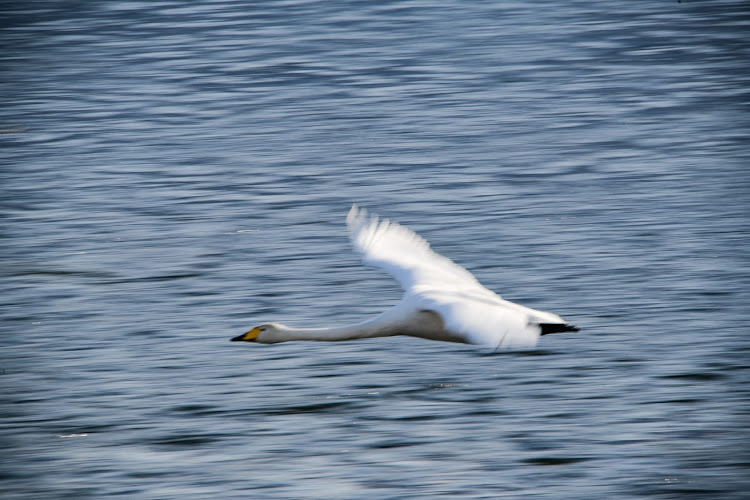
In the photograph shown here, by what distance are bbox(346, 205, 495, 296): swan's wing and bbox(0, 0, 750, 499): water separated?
3.54 feet

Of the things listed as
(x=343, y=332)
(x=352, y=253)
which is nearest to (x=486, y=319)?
(x=343, y=332)

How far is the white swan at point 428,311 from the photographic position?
9.60 m

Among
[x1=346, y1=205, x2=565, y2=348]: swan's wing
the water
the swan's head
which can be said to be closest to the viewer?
[x1=346, y1=205, x2=565, y2=348]: swan's wing

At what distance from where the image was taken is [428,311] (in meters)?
11.0

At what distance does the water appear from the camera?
11484mm

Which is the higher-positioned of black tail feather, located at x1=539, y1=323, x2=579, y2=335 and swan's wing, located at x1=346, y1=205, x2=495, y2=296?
swan's wing, located at x1=346, y1=205, x2=495, y2=296

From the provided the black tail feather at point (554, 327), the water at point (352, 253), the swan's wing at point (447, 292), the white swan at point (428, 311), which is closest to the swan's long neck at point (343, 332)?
the white swan at point (428, 311)

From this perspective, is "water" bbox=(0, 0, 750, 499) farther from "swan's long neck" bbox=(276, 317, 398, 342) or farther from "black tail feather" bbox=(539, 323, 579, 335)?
"black tail feather" bbox=(539, 323, 579, 335)

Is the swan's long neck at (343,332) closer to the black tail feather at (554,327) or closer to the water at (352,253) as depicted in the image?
the water at (352,253)

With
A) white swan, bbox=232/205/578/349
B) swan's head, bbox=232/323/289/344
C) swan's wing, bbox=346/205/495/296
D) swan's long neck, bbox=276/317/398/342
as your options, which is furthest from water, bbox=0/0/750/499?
swan's wing, bbox=346/205/495/296

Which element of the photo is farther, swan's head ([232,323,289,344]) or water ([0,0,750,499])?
swan's head ([232,323,289,344])

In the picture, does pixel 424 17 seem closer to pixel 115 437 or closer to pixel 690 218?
pixel 690 218

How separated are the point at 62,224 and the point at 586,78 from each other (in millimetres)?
9444

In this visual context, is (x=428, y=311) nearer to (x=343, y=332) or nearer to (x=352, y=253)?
(x=343, y=332)
